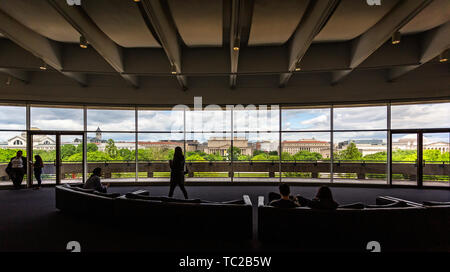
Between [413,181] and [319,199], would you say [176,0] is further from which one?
[413,181]

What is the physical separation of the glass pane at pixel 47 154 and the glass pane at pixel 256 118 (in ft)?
24.2

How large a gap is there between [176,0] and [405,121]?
29.2ft

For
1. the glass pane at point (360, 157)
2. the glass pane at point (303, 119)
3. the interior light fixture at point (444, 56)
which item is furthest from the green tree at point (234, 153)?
the interior light fixture at point (444, 56)

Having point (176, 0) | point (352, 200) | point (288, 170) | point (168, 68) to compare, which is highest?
point (176, 0)

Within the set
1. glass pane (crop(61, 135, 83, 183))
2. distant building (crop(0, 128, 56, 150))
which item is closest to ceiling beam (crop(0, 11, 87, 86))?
glass pane (crop(61, 135, 83, 183))

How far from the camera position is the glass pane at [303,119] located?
7.88 meters

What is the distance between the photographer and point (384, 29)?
4.46 metres

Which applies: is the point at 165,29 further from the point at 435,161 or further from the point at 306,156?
the point at 435,161

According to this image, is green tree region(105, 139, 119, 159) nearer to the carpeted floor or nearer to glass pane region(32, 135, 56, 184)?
glass pane region(32, 135, 56, 184)

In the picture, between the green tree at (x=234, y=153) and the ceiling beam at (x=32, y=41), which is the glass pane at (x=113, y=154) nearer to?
the ceiling beam at (x=32, y=41)

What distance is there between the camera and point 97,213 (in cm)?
388

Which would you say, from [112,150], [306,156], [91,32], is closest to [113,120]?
[112,150]

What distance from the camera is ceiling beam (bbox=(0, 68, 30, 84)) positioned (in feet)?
22.3
